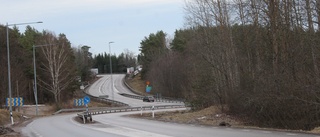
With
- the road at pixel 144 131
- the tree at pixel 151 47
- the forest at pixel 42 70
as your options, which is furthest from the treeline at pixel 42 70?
the tree at pixel 151 47

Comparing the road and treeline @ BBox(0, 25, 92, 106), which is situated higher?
treeline @ BBox(0, 25, 92, 106)

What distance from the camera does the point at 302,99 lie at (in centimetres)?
2405

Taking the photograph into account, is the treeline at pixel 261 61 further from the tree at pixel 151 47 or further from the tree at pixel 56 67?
the tree at pixel 151 47

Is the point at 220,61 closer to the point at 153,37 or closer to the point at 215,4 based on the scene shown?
the point at 215,4

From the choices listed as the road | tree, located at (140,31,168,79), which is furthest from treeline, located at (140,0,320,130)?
tree, located at (140,31,168,79)

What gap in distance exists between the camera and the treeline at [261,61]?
79.5 ft

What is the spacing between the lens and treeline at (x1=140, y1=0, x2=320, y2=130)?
24.2 m

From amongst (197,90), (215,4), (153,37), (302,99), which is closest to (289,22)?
(302,99)

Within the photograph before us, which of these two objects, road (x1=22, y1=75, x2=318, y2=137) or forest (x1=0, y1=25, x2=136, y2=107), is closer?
road (x1=22, y1=75, x2=318, y2=137)

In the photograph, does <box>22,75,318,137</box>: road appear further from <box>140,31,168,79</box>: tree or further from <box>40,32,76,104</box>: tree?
<box>140,31,168,79</box>: tree

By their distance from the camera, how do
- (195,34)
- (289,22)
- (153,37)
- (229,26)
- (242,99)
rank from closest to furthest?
(289,22) < (242,99) < (229,26) < (195,34) < (153,37)

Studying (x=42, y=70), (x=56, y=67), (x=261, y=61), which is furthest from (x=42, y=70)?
(x=261, y=61)

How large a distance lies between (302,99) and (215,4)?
1867 centimetres

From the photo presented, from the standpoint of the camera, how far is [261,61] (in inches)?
1202
